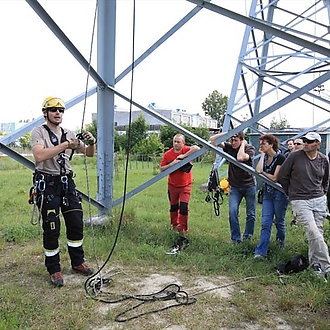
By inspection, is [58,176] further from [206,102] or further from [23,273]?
[206,102]

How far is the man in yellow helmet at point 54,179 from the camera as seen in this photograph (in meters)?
4.23

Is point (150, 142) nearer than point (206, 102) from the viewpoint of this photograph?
Yes

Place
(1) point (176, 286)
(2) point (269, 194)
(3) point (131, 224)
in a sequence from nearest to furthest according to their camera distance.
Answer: (1) point (176, 286) < (2) point (269, 194) < (3) point (131, 224)

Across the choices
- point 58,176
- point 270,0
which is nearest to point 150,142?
point 270,0

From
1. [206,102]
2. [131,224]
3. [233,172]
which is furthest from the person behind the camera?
[206,102]

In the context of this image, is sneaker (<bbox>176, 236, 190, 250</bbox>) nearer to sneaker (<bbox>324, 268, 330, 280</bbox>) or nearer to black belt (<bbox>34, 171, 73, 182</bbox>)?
sneaker (<bbox>324, 268, 330, 280</bbox>)

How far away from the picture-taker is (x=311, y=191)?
185 inches

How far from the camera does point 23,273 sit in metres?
4.71

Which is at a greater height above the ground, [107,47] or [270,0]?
[270,0]

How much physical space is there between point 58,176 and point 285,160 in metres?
2.69

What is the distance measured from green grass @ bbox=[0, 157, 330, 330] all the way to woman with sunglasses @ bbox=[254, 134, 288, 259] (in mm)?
229

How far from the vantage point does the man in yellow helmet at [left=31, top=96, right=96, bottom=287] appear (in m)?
4.23

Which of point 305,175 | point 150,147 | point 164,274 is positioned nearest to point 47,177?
point 164,274

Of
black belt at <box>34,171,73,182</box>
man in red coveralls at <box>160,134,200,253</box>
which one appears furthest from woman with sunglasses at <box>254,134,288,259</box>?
black belt at <box>34,171,73,182</box>
